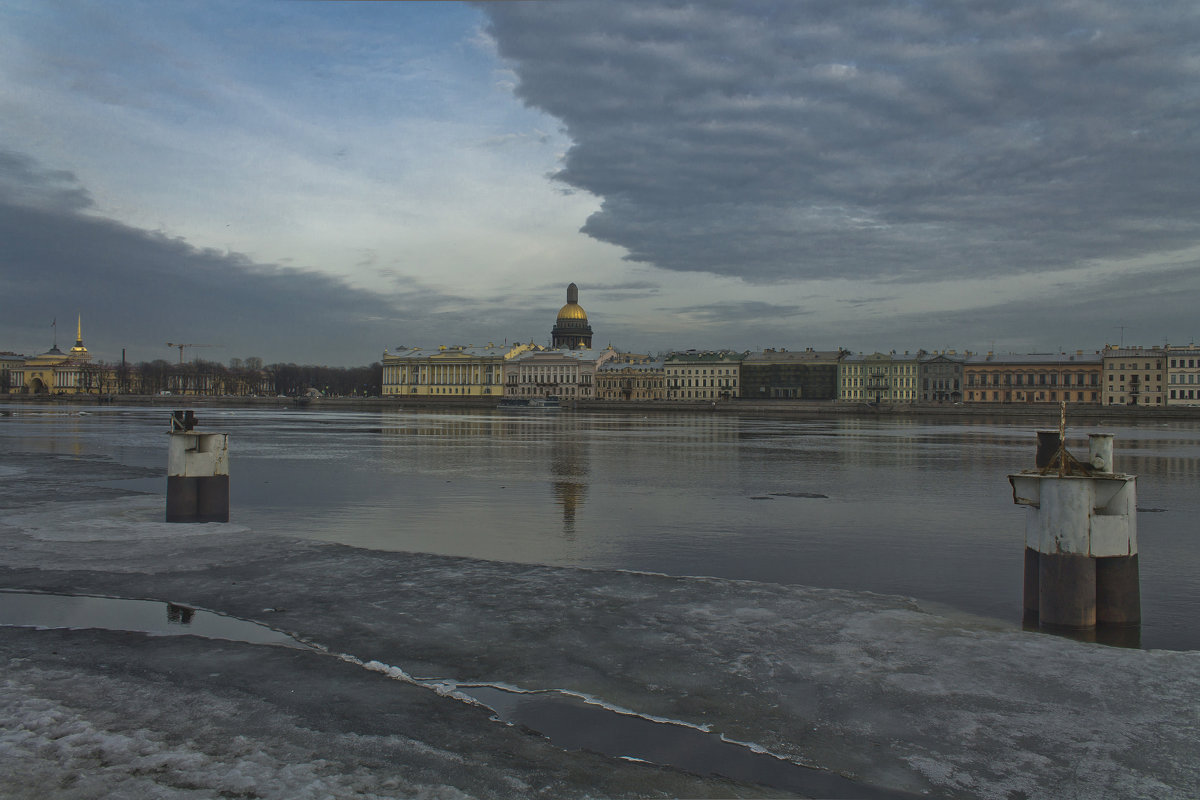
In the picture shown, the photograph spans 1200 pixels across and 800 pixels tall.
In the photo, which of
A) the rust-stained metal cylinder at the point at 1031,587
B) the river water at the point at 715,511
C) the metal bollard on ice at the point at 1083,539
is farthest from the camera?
the river water at the point at 715,511

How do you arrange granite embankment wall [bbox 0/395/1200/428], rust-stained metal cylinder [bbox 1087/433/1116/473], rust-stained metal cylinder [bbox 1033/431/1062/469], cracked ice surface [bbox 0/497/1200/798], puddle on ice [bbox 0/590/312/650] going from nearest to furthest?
1. cracked ice surface [bbox 0/497/1200/798]
2. puddle on ice [bbox 0/590/312/650]
3. rust-stained metal cylinder [bbox 1087/433/1116/473]
4. rust-stained metal cylinder [bbox 1033/431/1062/469]
5. granite embankment wall [bbox 0/395/1200/428]

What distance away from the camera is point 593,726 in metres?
4.37

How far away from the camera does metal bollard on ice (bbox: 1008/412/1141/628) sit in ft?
19.7

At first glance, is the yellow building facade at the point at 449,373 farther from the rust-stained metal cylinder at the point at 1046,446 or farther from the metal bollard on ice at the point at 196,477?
the rust-stained metal cylinder at the point at 1046,446

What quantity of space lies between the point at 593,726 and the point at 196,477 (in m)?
8.08

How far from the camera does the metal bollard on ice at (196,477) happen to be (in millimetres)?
10672

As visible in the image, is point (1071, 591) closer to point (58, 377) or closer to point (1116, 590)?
point (1116, 590)

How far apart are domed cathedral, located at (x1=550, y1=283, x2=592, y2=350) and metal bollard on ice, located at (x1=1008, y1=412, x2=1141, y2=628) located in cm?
13222

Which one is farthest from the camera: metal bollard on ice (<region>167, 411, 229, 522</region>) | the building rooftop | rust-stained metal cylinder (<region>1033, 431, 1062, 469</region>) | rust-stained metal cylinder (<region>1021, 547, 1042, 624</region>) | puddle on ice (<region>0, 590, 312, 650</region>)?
the building rooftop

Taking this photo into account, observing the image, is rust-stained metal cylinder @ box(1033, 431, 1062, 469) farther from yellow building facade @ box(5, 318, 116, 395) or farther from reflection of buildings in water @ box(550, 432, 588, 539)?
yellow building facade @ box(5, 318, 116, 395)

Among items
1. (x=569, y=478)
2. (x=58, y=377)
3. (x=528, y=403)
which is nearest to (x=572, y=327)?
(x=528, y=403)

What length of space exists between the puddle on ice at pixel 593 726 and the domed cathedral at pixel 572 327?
133 metres

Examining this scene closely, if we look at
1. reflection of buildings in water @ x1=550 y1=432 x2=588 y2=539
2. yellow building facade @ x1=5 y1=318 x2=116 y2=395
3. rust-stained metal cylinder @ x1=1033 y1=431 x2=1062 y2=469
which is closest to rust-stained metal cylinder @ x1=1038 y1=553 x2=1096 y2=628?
rust-stained metal cylinder @ x1=1033 y1=431 x2=1062 y2=469

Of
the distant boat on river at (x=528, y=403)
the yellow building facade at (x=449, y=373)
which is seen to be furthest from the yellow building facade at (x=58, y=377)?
the distant boat on river at (x=528, y=403)
